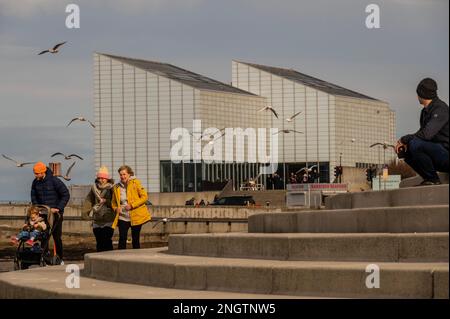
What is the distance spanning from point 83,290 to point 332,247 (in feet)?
8.36

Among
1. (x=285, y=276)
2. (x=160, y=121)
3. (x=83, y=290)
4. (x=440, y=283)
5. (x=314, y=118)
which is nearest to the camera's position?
(x=440, y=283)

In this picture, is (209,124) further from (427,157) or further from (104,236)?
(427,157)

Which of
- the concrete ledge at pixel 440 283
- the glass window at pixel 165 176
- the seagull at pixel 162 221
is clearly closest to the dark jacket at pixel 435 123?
the concrete ledge at pixel 440 283

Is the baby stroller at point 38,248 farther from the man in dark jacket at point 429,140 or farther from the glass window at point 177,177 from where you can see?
the glass window at point 177,177

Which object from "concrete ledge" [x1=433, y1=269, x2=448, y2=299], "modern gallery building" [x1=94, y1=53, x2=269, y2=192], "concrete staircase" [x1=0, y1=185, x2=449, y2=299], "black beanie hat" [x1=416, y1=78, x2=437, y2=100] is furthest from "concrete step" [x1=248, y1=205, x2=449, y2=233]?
"modern gallery building" [x1=94, y1=53, x2=269, y2=192]

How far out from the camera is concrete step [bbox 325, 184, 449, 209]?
49.4ft

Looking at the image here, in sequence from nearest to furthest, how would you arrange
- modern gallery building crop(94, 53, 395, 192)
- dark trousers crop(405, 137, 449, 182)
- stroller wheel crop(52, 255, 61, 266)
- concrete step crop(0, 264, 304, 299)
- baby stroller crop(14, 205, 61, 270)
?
concrete step crop(0, 264, 304, 299)
dark trousers crop(405, 137, 449, 182)
baby stroller crop(14, 205, 61, 270)
stroller wheel crop(52, 255, 61, 266)
modern gallery building crop(94, 53, 395, 192)

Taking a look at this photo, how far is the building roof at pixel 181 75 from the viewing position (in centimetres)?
11362

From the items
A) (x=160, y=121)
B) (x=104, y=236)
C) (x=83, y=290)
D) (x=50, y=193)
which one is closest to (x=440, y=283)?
(x=83, y=290)

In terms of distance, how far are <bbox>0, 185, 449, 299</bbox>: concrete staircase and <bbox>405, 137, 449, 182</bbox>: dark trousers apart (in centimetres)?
39

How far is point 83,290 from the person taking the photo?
45.3 feet

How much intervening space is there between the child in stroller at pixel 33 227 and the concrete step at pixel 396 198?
172 inches

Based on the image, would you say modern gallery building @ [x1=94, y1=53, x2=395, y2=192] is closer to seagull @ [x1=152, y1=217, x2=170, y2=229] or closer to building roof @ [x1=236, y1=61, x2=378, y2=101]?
building roof @ [x1=236, y1=61, x2=378, y2=101]
